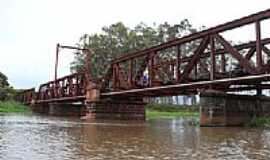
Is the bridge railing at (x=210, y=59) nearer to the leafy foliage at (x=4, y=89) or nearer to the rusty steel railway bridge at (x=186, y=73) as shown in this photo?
the rusty steel railway bridge at (x=186, y=73)

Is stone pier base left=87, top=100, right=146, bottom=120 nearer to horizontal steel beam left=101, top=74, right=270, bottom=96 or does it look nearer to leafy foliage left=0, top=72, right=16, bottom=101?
horizontal steel beam left=101, top=74, right=270, bottom=96

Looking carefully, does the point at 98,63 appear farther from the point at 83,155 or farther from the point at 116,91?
the point at 83,155

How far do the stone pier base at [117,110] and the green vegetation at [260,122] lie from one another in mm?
14405

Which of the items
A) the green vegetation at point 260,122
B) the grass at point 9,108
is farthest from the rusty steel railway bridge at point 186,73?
the grass at point 9,108

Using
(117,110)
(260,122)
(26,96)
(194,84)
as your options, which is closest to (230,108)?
(260,122)

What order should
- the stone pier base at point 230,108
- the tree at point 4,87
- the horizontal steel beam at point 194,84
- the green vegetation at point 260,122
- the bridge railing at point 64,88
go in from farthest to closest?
1. the tree at point 4,87
2. the bridge railing at point 64,88
3. the green vegetation at point 260,122
4. the stone pier base at point 230,108
5. the horizontal steel beam at point 194,84

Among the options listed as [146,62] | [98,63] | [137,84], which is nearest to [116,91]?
[137,84]

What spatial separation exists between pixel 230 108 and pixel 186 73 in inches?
125

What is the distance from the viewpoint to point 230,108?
A: 72.6ft

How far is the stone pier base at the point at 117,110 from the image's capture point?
35.3 metres

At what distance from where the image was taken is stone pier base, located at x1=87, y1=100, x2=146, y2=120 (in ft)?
116

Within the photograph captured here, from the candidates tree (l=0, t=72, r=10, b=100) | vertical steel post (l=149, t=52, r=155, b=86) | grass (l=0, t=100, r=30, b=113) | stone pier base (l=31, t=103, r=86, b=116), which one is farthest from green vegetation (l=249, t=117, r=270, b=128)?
tree (l=0, t=72, r=10, b=100)

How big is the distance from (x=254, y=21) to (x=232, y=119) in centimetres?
587

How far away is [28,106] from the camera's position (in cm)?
6794
